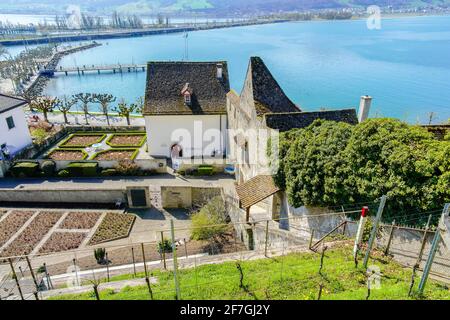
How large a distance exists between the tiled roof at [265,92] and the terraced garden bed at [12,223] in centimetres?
1899

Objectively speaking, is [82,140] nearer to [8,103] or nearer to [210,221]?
[8,103]

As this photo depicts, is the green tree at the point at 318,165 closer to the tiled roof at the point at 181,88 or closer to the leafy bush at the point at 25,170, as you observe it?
the tiled roof at the point at 181,88

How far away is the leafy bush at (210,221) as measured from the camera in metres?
18.8

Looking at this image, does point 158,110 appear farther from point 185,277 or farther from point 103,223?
point 185,277

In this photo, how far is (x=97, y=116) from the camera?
151ft

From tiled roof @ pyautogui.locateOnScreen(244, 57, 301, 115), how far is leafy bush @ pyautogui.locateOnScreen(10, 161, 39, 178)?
20.9 meters

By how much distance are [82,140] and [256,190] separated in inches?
983

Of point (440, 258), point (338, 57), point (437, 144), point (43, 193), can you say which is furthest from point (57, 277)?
point (338, 57)

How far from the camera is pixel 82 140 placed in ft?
115

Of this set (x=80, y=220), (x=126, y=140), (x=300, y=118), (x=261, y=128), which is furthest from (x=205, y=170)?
(x=126, y=140)

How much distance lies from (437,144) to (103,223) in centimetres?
2020

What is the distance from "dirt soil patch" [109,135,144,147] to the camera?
3381 cm

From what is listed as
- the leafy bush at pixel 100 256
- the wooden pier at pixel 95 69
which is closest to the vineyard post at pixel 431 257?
the leafy bush at pixel 100 256

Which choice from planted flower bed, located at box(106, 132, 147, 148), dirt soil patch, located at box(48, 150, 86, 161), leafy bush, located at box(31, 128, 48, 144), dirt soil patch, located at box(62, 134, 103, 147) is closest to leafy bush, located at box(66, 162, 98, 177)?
dirt soil patch, located at box(48, 150, 86, 161)
